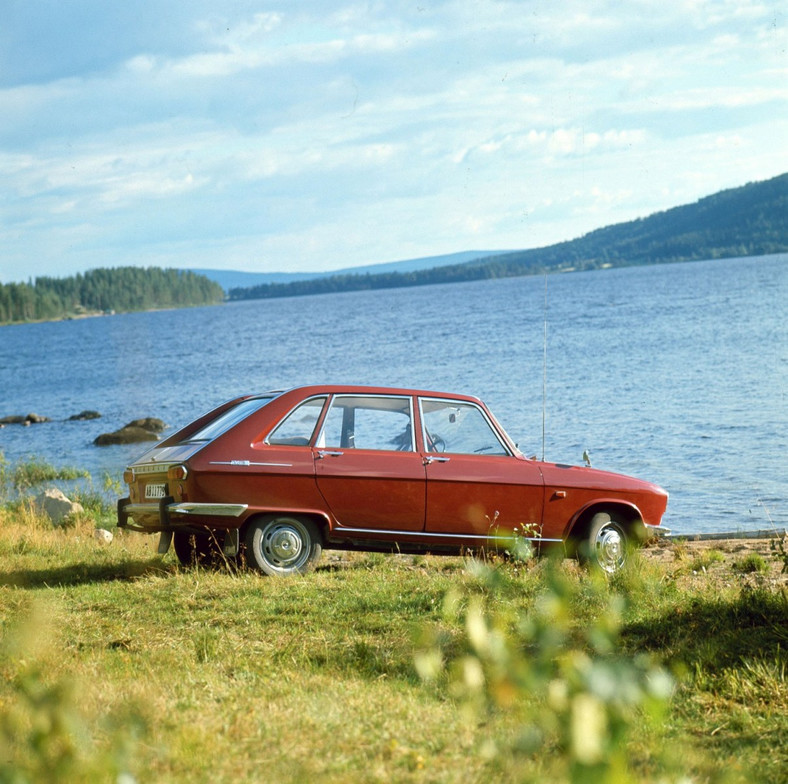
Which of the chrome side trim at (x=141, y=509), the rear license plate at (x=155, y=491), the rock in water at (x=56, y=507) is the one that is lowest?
the rock in water at (x=56, y=507)

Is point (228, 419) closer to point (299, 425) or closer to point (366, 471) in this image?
point (299, 425)

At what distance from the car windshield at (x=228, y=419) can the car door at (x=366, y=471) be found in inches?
24.6

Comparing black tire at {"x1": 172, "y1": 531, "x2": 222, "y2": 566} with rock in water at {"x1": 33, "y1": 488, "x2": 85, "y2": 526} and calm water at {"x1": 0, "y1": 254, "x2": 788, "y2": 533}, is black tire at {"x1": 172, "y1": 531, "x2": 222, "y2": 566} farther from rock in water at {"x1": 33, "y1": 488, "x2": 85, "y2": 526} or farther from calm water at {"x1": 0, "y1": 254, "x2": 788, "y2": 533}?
calm water at {"x1": 0, "y1": 254, "x2": 788, "y2": 533}

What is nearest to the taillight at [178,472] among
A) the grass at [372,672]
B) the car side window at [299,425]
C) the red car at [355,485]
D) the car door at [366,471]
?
the red car at [355,485]

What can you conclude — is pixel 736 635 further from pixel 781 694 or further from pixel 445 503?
pixel 445 503

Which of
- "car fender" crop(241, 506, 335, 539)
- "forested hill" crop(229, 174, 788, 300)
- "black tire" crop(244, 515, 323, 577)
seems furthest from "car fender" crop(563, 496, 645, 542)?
"forested hill" crop(229, 174, 788, 300)

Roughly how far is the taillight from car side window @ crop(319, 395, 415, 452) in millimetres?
1118

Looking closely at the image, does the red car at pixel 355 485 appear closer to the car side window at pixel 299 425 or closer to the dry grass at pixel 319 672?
the car side window at pixel 299 425

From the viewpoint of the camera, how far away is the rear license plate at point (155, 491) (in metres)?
8.23

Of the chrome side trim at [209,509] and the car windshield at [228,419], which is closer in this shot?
the chrome side trim at [209,509]

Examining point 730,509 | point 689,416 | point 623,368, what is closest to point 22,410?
point 623,368

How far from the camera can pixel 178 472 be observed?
804 centimetres

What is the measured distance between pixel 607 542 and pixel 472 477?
1463 millimetres

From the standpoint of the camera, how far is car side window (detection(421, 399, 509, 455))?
867 cm
